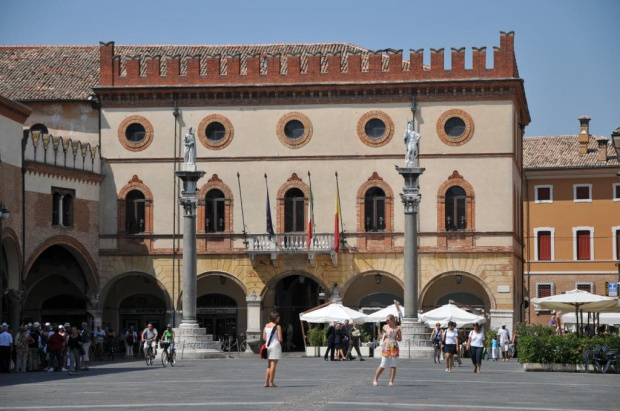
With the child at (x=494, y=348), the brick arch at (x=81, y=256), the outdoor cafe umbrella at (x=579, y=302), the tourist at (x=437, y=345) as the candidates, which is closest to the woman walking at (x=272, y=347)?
the tourist at (x=437, y=345)

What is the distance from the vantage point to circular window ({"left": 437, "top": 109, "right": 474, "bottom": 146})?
54.1m

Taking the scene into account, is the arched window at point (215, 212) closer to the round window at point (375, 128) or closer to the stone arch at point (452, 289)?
the round window at point (375, 128)

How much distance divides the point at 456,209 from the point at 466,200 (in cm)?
57

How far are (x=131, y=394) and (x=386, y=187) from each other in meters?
28.9

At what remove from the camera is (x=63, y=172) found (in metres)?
52.9

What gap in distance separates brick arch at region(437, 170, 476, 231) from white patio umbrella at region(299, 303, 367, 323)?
7.09 metres

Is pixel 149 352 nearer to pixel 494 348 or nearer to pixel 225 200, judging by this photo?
pixel 494 348

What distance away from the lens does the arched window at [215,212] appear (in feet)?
183

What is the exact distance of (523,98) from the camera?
58281mm

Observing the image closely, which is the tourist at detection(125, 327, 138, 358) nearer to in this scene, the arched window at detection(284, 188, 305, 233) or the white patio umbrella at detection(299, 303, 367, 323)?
the arched window at detection(284, 188, 305, 233)

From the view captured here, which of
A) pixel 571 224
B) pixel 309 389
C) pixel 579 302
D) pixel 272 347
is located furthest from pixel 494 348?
pixel 571 224

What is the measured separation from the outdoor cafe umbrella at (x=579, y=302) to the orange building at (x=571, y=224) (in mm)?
32527

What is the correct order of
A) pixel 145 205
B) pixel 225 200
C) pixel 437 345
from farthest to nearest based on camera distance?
1. pixel 145 205
2. pixel 225 200
3. pixel 437 345

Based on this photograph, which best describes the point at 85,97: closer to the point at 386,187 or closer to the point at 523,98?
the point at 386,187
